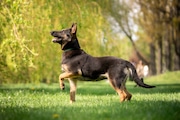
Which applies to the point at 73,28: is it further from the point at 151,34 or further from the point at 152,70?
the point at 152,70

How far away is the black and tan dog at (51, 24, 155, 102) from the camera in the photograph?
9969 mm

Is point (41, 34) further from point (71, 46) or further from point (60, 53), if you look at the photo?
point (71, 46)

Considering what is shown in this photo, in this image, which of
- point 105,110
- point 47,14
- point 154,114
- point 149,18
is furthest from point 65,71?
point 149,18

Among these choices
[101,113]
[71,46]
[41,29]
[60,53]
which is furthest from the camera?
[60,53]

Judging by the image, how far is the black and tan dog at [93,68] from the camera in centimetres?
997

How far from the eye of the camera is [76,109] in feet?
28.7

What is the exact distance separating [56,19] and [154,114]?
392 inches

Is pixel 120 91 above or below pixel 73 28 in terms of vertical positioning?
below

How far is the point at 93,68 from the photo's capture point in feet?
33.2

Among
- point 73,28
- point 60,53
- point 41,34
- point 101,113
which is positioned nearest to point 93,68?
point 73,28

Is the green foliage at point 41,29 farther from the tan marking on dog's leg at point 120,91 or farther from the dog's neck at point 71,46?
the tan marking on dog's leg at point 120,91

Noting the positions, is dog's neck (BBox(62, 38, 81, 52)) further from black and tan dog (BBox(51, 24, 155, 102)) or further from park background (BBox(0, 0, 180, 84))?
park background (BBox(0, 0, 180, 84))

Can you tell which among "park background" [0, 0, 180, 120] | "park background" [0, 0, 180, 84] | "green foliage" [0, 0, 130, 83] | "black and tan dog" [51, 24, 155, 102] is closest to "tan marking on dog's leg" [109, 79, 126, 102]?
"black and tan dog" [51, 24, 155, 102]

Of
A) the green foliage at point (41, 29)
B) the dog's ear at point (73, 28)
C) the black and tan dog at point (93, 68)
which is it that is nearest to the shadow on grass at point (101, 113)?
the black and tan dog at point (93, 68)
